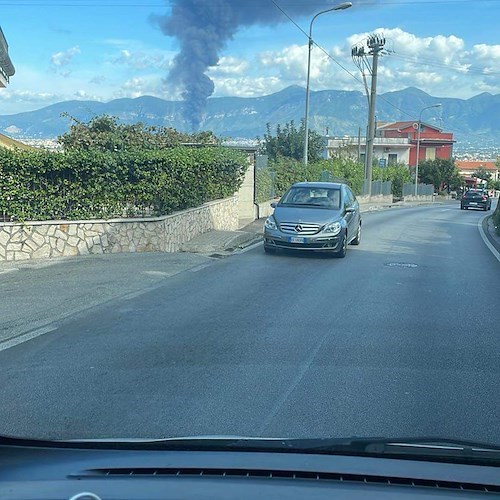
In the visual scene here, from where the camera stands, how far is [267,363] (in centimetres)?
686

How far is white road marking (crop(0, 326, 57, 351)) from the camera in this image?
7672 mm

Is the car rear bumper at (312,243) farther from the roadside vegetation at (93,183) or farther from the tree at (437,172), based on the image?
the tree at (437,172)

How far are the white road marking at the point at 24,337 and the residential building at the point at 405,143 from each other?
7518 centimetres

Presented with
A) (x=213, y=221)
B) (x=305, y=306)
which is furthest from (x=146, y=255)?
(x=305, y=306)

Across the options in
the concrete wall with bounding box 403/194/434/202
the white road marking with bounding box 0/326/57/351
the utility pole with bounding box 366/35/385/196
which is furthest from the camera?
the concrete wall with bounding box 403/194/434/202

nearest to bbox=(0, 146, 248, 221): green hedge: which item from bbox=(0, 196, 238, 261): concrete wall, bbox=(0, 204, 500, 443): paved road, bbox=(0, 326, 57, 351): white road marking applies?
bbox=(0, 196, 238, 261): concrete wall

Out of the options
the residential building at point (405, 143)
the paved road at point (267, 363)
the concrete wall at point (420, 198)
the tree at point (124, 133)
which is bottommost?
the concrete wall at point (420, 198)

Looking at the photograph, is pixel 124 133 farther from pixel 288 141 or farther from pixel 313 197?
pixel 288 141

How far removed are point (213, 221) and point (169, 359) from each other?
1204 centimetres

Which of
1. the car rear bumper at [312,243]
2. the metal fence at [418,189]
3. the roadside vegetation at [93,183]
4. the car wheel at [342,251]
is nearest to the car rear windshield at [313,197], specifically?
the car wheel at [342,251]

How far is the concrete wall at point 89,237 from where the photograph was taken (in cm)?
1405

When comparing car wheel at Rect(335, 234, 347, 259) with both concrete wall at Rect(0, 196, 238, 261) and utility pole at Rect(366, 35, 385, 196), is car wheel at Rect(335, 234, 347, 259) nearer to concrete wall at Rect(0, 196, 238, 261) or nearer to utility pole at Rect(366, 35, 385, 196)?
concrete wall at Rect(0, 196, 238, 261)

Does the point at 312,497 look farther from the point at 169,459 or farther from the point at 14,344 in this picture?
the point at 14,344

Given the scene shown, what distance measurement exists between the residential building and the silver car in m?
66.4
